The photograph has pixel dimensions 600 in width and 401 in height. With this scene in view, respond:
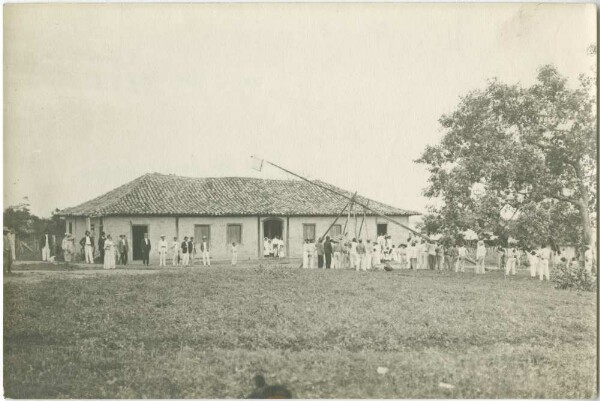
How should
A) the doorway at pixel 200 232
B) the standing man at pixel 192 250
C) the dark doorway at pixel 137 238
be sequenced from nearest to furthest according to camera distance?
the dark doorway at pixel 137 238, the standing man at pixel 192 250, the doorway at pixel 200 232

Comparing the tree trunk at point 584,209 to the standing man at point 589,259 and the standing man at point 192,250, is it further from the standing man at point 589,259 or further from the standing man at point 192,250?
the standing man at point 192,250

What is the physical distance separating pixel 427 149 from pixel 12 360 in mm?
5447

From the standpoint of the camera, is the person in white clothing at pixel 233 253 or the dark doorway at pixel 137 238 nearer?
the dark doorway at pixel 137 238

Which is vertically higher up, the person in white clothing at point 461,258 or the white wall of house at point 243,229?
the white wall of house at point 243,229

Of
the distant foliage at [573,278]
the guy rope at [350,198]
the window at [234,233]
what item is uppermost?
the guy rope at [350,198]

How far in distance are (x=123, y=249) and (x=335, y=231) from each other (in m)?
3.12

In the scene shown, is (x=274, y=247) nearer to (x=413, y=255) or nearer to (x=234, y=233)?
(x=234, y=233)

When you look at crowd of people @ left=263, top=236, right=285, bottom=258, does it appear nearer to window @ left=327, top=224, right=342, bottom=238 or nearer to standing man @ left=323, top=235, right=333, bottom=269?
standing man @ left=323, top=235, right=333, bottom=269

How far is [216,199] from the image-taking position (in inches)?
273

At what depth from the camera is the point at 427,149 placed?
20.0ft

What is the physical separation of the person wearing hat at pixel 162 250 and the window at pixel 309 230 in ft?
6.66

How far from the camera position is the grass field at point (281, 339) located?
5125 millimetres

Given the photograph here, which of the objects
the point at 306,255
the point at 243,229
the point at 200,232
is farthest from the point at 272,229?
the point at 200,232

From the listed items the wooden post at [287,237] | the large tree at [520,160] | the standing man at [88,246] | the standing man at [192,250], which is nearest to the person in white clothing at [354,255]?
the wooden post at [287,237]
